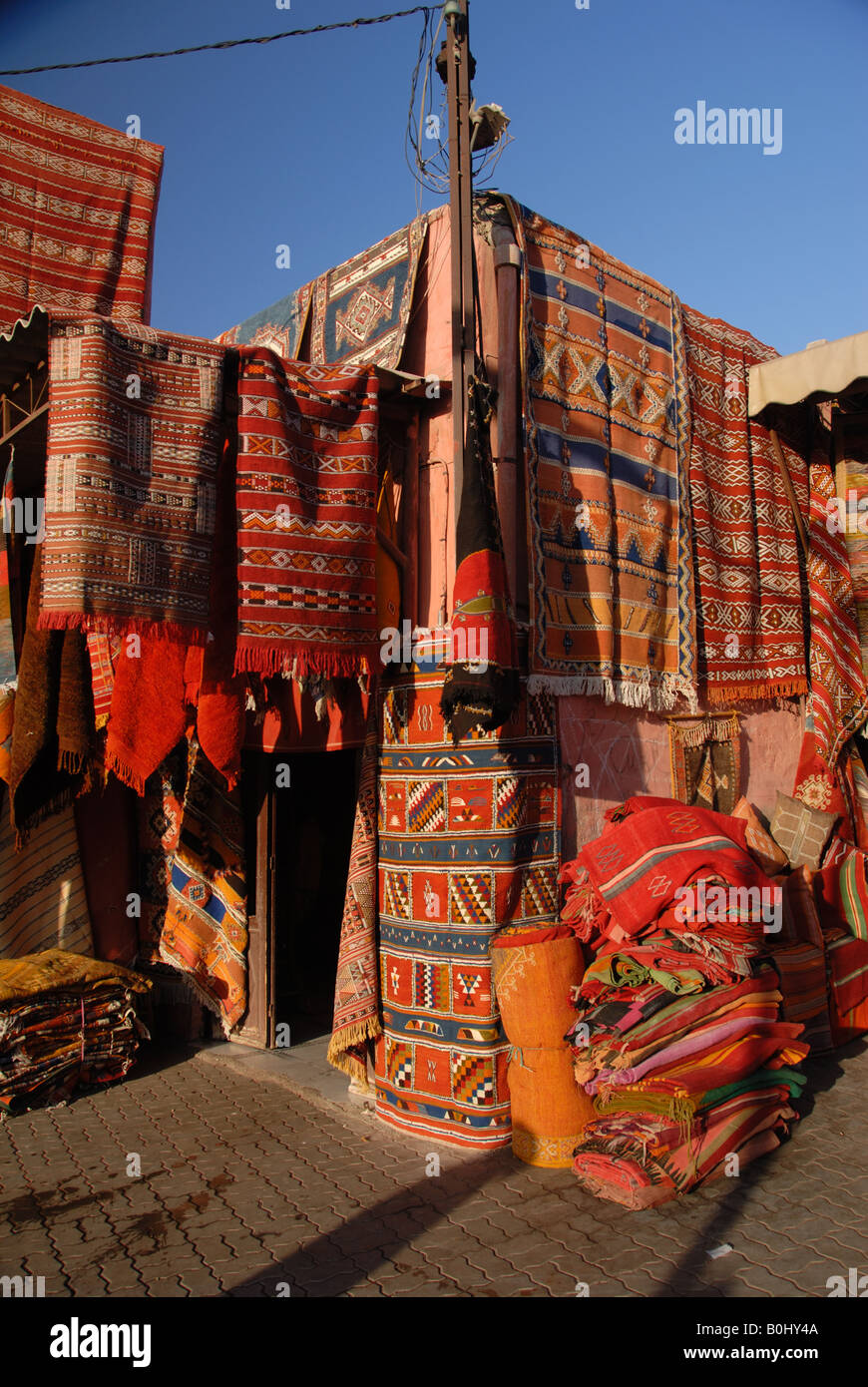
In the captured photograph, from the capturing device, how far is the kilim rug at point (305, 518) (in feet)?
13.9

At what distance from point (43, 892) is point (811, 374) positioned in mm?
6678

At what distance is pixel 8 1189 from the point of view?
14.1ft

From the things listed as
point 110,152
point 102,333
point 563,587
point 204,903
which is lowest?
point 204,903

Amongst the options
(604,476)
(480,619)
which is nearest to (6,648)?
(480,619)

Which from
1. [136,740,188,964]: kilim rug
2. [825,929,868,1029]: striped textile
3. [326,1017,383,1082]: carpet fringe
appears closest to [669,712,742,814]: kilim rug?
[825,929,868,1029]: striped textile

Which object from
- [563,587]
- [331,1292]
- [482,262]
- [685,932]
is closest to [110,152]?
[482,262]

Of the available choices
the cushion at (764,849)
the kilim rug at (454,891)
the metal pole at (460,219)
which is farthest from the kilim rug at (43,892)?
the cushion at (764,849)

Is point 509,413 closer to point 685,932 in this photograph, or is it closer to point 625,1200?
point 685,932

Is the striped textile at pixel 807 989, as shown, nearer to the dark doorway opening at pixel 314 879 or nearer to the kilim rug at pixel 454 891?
the kilim rug at pixel 454 891

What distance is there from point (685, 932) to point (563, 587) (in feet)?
6.37

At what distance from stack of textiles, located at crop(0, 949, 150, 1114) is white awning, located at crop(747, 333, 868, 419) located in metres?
6.13

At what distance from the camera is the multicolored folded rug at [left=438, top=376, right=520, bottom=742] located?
4156 mm

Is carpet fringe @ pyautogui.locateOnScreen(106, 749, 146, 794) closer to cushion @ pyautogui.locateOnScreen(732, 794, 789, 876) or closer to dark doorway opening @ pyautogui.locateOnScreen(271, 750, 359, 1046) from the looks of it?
dark doorway opening @ pyautogui.locateOnScreen(271, 750, 359, 1046)

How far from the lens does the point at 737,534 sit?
6.69 metres
